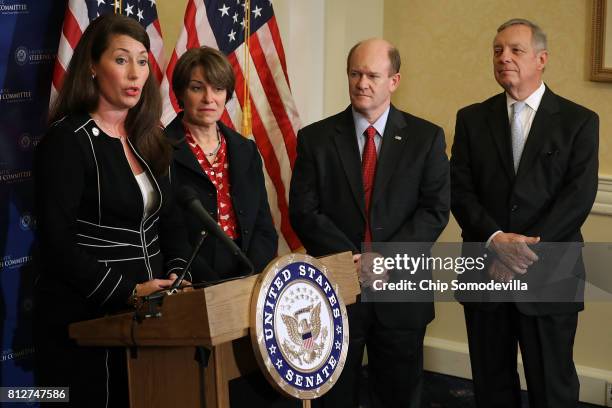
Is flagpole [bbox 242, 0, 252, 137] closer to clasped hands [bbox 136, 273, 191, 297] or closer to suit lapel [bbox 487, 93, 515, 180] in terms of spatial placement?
suit lapel [bbox 487, 93, 515, 180]

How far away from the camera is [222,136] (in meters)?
3.27

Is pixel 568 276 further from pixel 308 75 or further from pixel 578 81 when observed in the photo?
pixel 308 75

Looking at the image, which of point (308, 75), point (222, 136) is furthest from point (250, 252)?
point (308, 75)

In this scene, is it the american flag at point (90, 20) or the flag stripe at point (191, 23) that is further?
the flag stripe at point (191, 23)

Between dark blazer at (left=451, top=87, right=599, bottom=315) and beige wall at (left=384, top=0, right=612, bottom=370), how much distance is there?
102cm

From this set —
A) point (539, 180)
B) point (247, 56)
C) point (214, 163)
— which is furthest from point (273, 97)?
point (539, 180)

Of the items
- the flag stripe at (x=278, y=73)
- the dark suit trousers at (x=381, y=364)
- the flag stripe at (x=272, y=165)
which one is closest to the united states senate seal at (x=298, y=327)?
the dark suit trousers at (x=381, y=364)

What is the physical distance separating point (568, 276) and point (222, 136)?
1.55 m

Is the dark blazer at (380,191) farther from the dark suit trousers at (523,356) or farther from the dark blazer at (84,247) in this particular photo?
the dark blazer at (84,247)

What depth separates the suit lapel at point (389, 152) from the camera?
3.46m

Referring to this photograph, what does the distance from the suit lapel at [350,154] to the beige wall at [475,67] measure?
5.19 feet

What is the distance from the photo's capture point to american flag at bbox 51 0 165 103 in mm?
3174

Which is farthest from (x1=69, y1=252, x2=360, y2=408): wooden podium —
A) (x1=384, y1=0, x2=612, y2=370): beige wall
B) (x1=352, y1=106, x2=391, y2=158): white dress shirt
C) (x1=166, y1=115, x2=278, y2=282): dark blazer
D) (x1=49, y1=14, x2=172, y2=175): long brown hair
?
(x1=384, y1=0, x2=612, y2=370): beige wall

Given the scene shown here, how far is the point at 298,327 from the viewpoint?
2.23 meters
